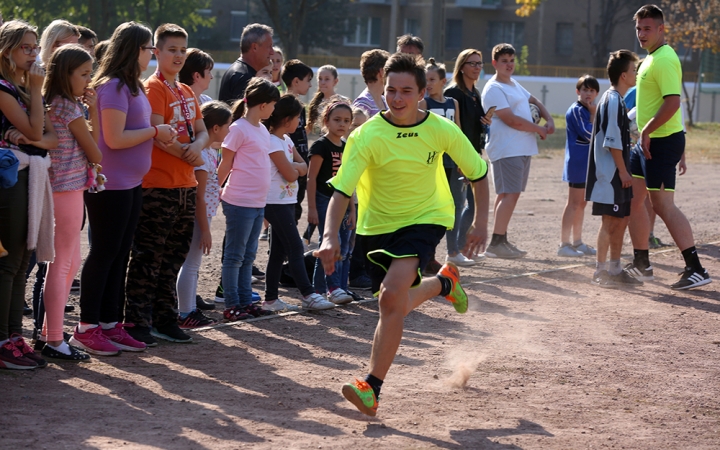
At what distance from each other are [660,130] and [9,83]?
624 cm

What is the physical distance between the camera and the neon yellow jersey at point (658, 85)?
916cm

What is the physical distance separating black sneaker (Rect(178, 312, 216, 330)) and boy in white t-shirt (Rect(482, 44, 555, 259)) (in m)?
4.41

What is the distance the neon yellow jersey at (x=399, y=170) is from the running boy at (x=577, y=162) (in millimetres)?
5506

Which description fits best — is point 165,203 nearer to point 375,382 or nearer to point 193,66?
point 193,66

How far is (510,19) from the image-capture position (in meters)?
59.6

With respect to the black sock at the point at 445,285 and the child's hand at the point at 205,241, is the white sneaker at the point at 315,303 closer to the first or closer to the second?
the child's hand at the point at 205,241

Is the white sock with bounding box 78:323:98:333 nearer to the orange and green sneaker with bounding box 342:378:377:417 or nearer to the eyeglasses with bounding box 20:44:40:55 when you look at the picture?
the eyeglasses with bounding box 20:44:40:55

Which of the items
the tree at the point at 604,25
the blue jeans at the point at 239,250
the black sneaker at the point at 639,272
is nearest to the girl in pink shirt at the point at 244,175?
the blue jeans at the point at 239,250

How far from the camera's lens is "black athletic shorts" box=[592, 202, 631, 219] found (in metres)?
9.09

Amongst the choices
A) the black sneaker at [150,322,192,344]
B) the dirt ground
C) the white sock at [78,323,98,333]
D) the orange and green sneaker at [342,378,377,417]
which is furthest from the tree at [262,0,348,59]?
the orange and green sneaker at [342,378,377,417]

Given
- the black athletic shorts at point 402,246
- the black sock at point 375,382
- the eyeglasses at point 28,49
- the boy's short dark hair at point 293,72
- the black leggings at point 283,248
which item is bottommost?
the black sock at point 375,382

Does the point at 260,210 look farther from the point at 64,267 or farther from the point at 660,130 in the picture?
the point at 660,130

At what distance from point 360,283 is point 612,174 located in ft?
8.64

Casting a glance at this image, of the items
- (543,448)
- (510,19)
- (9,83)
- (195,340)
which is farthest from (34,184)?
(510,19)
